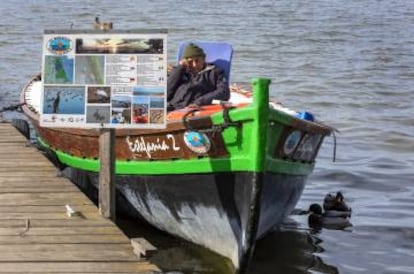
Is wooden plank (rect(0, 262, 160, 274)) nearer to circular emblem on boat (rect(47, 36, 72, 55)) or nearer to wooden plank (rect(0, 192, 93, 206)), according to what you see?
wooden plank (rect(0, 192, 93, 206))

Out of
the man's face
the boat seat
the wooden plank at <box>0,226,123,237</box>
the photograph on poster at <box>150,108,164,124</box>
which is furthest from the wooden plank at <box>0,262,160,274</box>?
the boat seat

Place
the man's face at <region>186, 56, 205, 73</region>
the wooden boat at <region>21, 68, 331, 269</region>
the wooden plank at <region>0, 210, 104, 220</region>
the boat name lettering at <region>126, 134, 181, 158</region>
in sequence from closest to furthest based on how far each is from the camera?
1. the wooden boat at <region>21, 68, 331, 269</region>
2. the wooden plank at <region>0, 210, 104, 220</region>
3. the boat name lettering at <region>126, 134, 181, 158</region>
4. the man's face at <region>186, 56, 205, 73</region>

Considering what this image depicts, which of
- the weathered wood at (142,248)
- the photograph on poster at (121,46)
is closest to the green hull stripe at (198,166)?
the photograph on poster at (121,46)

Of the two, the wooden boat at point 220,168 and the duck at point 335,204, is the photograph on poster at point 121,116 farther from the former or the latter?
the duck at point 335,204

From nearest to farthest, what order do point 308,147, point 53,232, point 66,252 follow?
point 66,252, point 53,232, point 308,147

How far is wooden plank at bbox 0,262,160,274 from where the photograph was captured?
6.33 meters

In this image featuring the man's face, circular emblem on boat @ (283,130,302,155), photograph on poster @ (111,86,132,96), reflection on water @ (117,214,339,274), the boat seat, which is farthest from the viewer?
the boat seat

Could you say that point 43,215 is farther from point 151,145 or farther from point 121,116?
point 151,145

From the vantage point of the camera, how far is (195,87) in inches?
356

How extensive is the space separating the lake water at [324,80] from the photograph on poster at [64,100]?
6.31 ft

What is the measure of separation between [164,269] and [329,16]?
27109 mm

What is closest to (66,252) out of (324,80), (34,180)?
(34,180)

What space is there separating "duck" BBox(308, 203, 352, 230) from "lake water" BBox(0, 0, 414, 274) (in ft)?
0.34

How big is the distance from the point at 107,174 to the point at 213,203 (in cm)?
100
